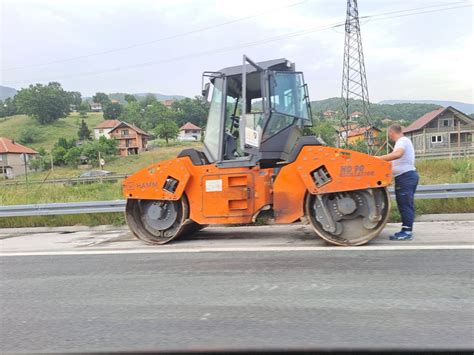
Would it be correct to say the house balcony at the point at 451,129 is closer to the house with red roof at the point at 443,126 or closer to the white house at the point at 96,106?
the house with red roof at the point at 443,126

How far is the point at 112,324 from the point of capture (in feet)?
11.3

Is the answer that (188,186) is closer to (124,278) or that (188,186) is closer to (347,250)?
(124,278)

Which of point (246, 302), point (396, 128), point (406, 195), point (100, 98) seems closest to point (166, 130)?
point (396, 128)

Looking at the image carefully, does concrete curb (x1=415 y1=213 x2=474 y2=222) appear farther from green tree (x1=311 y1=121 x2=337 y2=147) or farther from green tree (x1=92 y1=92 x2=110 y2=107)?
green tree (x1=92 y1=92 x2=110 y2=107)

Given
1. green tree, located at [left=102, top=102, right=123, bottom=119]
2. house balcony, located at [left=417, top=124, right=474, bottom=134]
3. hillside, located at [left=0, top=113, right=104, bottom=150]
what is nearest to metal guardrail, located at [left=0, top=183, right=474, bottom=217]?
house balcony, located at [left=417, top=124, right=474, bottom=134]

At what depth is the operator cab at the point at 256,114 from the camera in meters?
6.34

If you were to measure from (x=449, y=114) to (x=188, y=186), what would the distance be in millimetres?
57508

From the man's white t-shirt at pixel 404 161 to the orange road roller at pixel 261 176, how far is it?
55 centimetres

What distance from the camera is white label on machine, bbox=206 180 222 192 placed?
6.36 m

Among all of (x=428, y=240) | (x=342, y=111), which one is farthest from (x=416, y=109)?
(x=428, y=240)

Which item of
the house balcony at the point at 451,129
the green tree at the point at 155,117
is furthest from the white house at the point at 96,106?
the house balcony at the point at 451,129

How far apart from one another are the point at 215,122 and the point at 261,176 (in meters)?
1.39

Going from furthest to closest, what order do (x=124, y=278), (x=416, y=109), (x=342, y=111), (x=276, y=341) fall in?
(x=416, y=109) → (x=342, y=111) → (x=124, y=278) → (x=276, y=341)

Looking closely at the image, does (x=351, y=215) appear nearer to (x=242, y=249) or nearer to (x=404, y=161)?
(x=404, y=161)
